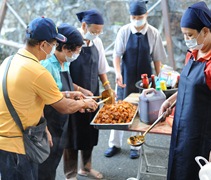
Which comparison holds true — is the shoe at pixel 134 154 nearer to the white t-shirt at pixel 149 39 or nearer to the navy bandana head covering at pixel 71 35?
the white t-shirt at pixel 149 39

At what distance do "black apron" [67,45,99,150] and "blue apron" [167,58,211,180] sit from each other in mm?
1045

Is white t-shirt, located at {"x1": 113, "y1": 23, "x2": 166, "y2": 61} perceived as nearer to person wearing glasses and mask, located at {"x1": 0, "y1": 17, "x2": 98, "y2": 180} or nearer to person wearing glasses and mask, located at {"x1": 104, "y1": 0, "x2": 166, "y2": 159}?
person wearing glasses and mask, located at {"x1": 104, "y1": 0, "x2": 166, "y2": 159}

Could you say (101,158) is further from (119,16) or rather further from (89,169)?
(119,16)

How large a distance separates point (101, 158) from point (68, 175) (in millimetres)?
634

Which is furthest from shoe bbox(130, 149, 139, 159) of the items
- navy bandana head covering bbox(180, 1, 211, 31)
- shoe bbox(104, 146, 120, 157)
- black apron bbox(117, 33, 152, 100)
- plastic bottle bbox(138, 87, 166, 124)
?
navy bandana head covering bbox(180, 1, 211, 31)

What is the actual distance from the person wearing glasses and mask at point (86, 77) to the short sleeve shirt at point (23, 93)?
0.88 metres

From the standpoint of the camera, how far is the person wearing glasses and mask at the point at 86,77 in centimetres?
267

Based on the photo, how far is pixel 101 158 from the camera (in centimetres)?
346

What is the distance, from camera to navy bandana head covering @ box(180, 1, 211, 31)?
69.7 inches

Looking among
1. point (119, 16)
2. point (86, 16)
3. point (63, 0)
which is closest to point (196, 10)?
point (86, 16)

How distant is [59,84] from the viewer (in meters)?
2.30

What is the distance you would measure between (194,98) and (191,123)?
17cm

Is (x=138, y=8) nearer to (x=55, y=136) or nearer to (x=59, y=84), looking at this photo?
(x=59, y=84)

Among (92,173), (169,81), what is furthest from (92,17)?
(92,173)
